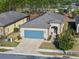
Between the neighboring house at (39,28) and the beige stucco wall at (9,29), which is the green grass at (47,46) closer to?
the neighboring house at (39,28)

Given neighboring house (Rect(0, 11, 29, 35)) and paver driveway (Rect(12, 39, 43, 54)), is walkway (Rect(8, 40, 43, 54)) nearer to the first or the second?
paver driveway (Rect(12, 39, 43, 54))

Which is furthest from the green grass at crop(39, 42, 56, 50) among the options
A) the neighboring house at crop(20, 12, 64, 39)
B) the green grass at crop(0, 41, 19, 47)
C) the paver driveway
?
the green grass at crop(0, 41, 19, 47)

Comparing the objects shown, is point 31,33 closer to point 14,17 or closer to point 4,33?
point 4,33

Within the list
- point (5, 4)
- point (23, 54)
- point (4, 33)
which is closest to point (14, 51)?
point (23, 54)

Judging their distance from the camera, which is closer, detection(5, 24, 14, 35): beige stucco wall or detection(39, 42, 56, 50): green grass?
detection(39, 42, 56, 50): green grass

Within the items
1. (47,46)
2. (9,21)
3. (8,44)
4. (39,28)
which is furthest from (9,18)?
(47,46)

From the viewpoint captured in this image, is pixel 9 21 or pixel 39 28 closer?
pixel 39 28

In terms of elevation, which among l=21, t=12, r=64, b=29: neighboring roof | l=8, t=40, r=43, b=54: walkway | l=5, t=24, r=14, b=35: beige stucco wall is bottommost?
l=8, t=40, r=43, b=54: walkway

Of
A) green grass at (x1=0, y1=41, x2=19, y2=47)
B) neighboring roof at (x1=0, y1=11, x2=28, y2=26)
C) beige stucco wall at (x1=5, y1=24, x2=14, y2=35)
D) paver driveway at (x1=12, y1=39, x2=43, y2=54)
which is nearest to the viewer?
paver driveway at (x1=12, y1=39, x2=43, y2=54)

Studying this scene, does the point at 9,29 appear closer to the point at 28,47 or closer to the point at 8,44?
the point at 8,44
